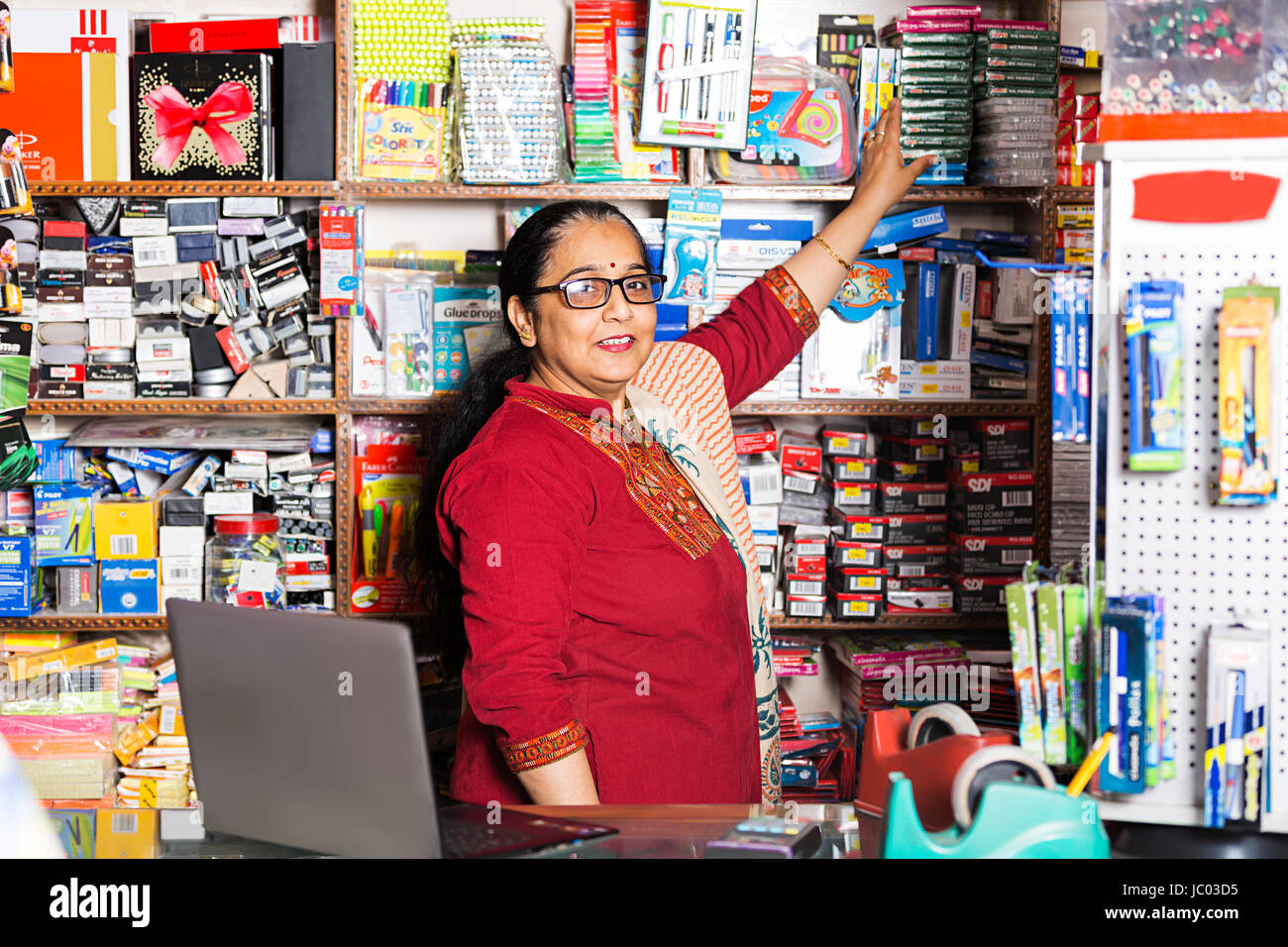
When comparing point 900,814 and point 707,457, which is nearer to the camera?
point 900,814

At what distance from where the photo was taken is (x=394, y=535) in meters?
3.04

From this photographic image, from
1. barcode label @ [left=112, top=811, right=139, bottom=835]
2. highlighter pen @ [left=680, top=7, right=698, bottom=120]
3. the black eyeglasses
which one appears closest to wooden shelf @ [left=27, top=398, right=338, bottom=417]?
highlighter pen @ [left=680, top=7, right=698, bottom=120]

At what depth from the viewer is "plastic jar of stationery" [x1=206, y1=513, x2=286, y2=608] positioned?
9.96ft

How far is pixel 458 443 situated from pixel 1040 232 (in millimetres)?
1778

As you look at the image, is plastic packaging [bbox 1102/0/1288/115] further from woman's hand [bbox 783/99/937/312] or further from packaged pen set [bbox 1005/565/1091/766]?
woman's hand [bbox 783/99/937/312]

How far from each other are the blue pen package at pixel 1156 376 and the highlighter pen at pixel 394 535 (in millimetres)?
2126

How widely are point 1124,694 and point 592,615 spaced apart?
0.80 m

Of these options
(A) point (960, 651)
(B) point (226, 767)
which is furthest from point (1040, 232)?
(B) point (226, 767)

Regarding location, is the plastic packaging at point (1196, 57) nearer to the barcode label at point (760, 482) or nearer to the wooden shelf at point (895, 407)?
the wooden shelf at point (895, 407)

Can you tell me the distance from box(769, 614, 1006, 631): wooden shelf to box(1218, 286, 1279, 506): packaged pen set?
181cm

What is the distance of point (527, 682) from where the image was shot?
1616 millimetres

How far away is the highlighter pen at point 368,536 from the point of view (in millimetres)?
3043

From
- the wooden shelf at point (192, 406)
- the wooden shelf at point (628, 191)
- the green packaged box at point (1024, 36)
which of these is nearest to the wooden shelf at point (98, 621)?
the wooden shelf at point (192, 406)
